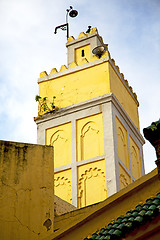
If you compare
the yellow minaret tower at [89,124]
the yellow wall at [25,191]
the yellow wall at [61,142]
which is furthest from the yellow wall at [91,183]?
the yellow wall at [25,191]

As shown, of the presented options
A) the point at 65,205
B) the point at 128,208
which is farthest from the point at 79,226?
the point at 65,205

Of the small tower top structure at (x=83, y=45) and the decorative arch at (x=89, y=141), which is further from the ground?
the small tower top structure at (x=83, y=45)

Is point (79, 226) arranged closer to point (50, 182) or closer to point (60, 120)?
point (50, 182)

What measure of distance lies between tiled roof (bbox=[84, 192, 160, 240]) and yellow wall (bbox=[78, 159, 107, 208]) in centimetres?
878

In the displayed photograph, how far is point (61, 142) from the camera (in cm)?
1858

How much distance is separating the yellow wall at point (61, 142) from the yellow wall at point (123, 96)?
2111 millimetres

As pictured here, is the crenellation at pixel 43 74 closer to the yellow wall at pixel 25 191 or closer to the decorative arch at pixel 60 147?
the decorative arch at pixel 60 147

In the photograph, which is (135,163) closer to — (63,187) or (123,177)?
(123,177)

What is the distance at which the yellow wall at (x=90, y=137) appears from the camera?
58.0ft

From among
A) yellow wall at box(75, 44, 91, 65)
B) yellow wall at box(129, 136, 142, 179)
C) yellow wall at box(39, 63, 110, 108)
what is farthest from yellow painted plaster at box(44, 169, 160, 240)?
yellow wall at box(75, 44, 91, 65)

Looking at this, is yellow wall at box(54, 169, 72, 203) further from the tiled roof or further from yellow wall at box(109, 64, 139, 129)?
the tiled roof

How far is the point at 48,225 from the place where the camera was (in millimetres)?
10172

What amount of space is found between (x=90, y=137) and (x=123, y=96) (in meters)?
2.56

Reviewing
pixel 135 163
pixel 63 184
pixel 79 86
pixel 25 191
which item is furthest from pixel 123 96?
pixel 25 191
